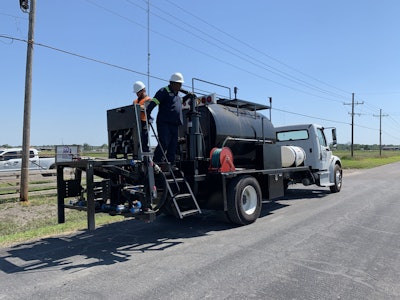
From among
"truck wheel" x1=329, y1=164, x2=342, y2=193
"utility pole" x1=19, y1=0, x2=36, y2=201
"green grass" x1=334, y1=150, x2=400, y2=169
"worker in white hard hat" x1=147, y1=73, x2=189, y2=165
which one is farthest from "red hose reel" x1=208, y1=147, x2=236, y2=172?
"green grass" x1=334, y1=150, x2=400, y2=169

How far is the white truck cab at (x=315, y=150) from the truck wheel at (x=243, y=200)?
3.99 meters

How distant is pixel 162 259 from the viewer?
5.38m

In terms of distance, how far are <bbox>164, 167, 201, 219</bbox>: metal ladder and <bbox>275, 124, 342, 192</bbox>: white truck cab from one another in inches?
223

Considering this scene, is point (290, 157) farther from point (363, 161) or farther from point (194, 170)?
point (363, 161)

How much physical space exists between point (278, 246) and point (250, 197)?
7.71 feet

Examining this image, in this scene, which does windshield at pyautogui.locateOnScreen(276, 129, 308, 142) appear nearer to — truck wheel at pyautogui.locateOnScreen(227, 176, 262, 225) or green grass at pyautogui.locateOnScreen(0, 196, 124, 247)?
truck wheel at pyautogui.locateOnScreen(227, 176, 262, 225)

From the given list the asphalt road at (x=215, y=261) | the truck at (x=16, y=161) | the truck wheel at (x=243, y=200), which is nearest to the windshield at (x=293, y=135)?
the asphalt road at (x=215, y=261)

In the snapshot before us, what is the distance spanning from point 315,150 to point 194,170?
6461 millimetres

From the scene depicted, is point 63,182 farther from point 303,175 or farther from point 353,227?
point 303,175

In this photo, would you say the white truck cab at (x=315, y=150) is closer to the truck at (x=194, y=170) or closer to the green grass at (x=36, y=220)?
the truck at (x=194, y=170)

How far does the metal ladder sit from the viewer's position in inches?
262

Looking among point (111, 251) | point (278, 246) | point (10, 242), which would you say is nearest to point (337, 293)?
point (278, 246)

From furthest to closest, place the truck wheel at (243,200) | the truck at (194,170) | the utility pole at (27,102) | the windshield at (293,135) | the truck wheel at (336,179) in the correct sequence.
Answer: the truck wheel at (336,179) → the utility pole at (27,102) → the windshield at (293,135) → the truck wheel at (243,200) → the truck at (194,170)

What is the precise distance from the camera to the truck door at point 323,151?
12773 millimetres
